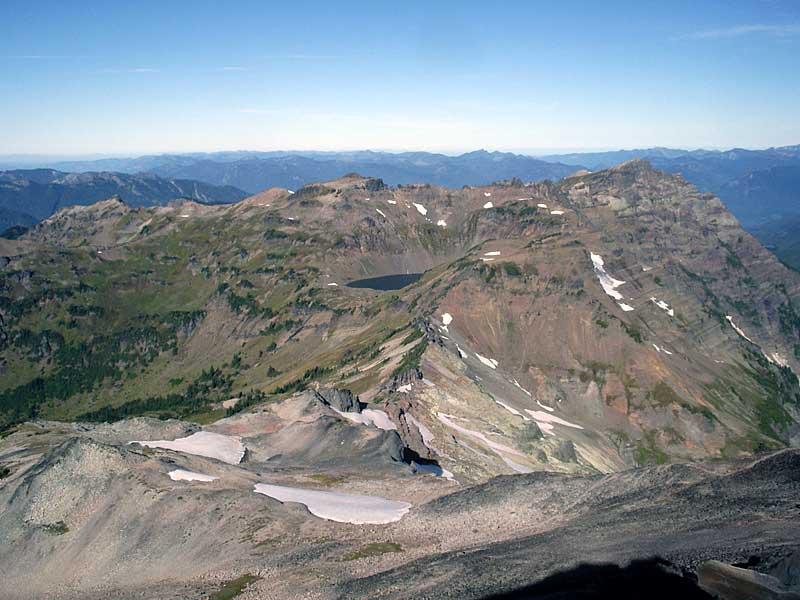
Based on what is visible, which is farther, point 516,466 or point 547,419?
point 547,419

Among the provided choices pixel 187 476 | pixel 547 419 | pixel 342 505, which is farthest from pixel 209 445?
pixel 547 419

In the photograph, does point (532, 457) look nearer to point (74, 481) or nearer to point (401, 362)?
point (401, 362)

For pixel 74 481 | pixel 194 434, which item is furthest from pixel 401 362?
pixel 74 481

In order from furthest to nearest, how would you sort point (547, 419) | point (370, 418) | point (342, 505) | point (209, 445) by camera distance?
point (547, 419) < point (370, 418) < point (209, 445) < point (342, 505)

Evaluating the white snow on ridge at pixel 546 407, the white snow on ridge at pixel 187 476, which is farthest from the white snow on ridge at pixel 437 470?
the white snow on ridge at pixel 546 407

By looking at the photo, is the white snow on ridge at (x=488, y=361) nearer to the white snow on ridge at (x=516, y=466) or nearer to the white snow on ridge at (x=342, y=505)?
the white snow on ridge at (x=516, y=466)

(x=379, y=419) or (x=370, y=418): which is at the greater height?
(x=370, y=418)

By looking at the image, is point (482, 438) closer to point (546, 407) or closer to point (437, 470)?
point (437, 470)
